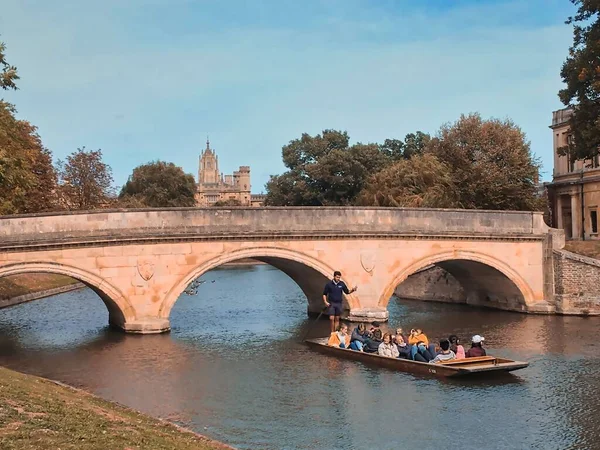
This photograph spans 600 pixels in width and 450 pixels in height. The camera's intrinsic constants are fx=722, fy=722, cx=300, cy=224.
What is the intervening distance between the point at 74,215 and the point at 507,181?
83.1 feet

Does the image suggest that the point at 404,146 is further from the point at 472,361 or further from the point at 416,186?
the point at 472,361

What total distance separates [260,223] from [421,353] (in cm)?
922

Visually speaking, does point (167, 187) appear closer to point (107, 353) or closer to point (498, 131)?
point (498, 131)

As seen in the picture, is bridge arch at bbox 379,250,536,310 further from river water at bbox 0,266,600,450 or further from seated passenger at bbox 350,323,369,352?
seated passenger at bbox 350,323,369,352

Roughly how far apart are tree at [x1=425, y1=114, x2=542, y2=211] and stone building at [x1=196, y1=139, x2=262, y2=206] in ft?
323

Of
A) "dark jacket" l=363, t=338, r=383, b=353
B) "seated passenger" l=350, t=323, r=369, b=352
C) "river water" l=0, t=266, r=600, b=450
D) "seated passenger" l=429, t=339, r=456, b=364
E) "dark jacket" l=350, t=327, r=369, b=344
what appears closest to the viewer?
"river water" l=0, t=266, r=600, b=450

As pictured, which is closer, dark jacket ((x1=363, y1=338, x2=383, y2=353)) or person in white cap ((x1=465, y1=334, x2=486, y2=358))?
person in white cap ((x1=465, y1=334, x2=486, y2=358))

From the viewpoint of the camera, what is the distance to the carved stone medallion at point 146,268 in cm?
2473

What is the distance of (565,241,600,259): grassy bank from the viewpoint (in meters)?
34.0

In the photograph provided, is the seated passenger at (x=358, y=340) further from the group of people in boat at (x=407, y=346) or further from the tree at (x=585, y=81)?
the tree at (x=585, y=81)

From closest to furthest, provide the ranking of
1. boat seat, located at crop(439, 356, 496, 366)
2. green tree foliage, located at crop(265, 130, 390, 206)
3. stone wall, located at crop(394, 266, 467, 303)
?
boat seat, located at crop(439, 356, 496, 366), stone wall, located at crop(394, 266, 467, 303), green tree foliage, located at crop(265, 130, 390, 206)

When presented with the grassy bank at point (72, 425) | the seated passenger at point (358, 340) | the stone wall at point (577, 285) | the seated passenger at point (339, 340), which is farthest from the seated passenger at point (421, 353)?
the stone wall at point (577, 285)

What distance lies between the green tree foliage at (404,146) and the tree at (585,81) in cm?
3766

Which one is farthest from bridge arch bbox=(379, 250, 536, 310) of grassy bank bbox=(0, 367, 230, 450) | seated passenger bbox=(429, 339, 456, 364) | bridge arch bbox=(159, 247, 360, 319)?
grassy bank bbox=(0, 367, 230, 450)
